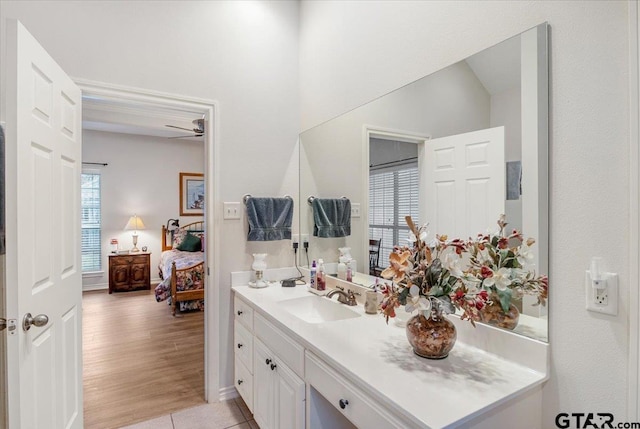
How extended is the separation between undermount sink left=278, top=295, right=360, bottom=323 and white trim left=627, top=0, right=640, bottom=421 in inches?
48.4

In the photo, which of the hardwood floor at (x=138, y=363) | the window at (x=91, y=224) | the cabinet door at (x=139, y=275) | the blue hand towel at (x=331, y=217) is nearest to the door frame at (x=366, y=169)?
the blue hand towel at (x=331, y=217)

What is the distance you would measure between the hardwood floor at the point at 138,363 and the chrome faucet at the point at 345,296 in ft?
4.31

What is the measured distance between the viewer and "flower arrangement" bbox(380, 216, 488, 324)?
112 centimetres

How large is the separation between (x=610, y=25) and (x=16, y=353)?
2273mm

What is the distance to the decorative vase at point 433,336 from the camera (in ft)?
3.89

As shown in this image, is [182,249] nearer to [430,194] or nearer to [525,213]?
[430,194]

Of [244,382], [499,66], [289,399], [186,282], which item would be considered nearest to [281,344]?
[289,399]

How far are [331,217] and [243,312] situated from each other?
0.86 meters

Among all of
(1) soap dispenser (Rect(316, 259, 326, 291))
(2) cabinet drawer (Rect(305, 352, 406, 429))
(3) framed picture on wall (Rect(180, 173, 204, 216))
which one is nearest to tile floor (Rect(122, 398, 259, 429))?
(1) soap dispenser (Rect(316, 259, 326, 291))

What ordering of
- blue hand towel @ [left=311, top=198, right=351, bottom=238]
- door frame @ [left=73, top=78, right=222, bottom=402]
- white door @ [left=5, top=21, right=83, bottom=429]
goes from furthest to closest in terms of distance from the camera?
1. door frame @ [left=73, top=78, right=222, bottom=402]
2. blue hand towel @ [left=311, top=198, right=351, bottom=238]
3. white door @ [left=5, top=21, right=83, bottom=429]

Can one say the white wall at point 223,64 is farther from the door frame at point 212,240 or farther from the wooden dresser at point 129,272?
the wooden dresser at point 129,272

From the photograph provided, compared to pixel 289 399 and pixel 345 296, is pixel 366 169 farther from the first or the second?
pixel 289 399

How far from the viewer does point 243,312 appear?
2.18m

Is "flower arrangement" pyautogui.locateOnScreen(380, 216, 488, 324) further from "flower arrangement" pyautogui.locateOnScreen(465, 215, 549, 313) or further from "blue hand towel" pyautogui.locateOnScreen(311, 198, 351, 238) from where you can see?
"blue hand towel" pyautogui.locateOnScreen(311, 198, 351, 238)
